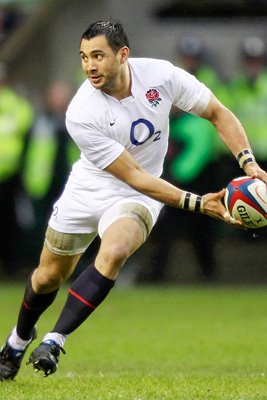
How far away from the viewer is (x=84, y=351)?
37.1 feet

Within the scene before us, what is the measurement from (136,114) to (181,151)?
26.4ft

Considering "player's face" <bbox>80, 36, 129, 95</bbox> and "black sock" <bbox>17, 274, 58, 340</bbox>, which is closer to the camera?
"player's face" <bbox>80, 36, 129, 95</bbox>

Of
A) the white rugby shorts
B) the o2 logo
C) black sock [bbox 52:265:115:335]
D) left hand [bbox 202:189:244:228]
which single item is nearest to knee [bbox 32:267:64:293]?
the white rugby shorts

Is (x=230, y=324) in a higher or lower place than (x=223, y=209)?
lower

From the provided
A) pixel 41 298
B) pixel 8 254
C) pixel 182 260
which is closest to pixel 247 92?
pixel 182 260

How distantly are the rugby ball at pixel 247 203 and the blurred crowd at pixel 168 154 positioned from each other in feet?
27.4

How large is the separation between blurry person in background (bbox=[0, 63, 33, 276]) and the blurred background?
1 cm

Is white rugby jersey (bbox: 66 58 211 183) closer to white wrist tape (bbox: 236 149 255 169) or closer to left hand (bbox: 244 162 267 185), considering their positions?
white wrist tape (bbox: 236 149 255 169)

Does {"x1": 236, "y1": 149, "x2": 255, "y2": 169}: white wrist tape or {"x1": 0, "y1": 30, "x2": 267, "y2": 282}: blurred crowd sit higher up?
{"x1": 236, "y1": 149, "x2": 255, "y2": 169}: white wrist tape

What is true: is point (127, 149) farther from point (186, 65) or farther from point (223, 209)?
point (186, 65)

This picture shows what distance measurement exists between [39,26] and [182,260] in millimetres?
4653

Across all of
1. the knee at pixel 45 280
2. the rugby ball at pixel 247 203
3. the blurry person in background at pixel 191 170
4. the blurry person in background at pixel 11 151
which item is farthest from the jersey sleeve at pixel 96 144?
the blurry person in background at pixel 11 151

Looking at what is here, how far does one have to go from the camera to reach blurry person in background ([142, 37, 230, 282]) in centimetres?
1653

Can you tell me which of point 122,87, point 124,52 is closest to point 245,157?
point 122,87
